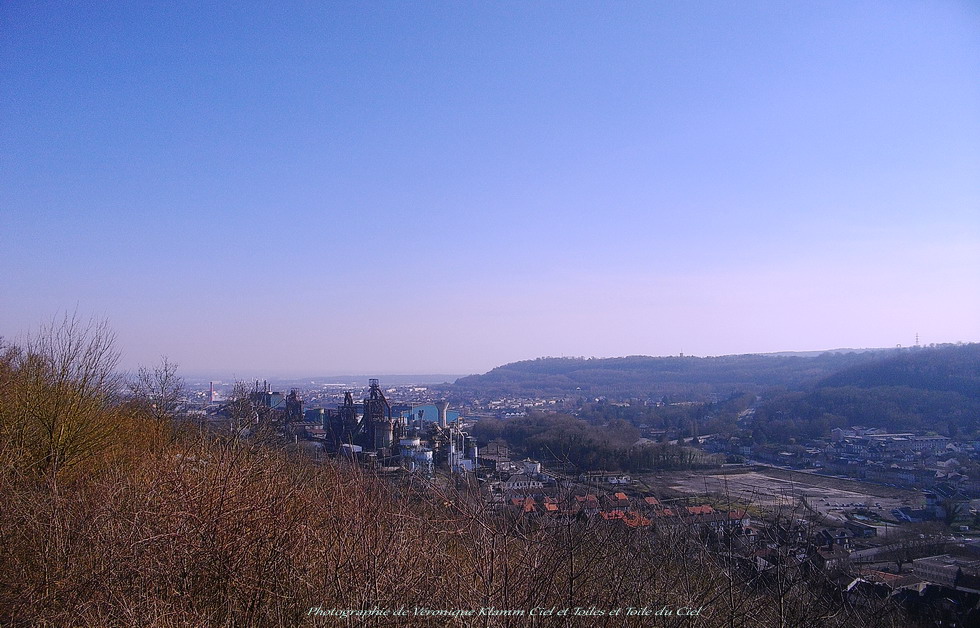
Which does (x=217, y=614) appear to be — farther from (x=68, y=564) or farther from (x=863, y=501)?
(x=863, y=501)

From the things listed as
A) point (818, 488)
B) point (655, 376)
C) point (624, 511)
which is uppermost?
point (624, 511)

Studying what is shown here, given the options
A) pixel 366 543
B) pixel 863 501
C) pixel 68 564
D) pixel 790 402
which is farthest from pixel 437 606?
pixel 790 402

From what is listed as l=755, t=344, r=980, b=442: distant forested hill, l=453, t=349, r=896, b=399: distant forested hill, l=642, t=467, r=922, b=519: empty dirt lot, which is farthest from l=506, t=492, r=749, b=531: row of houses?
l=453, t=349, r=896, b=399: distant forested hill

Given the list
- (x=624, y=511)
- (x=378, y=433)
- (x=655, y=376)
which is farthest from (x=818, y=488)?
(x=655, y=376)

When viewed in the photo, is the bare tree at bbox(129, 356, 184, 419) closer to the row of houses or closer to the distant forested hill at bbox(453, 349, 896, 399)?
the row of houses

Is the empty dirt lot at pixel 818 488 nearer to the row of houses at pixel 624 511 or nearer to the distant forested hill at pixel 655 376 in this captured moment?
the row of houses at pixel 624 511

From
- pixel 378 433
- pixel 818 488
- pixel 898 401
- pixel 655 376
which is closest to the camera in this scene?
pixel 818 488

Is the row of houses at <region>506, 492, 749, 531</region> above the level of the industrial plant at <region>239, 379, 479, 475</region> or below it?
above

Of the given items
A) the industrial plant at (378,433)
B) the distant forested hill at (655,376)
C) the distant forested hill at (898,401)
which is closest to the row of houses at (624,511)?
the industrial plant at (378,433)

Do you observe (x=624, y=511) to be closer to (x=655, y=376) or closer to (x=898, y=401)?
(x=898, y=401)
